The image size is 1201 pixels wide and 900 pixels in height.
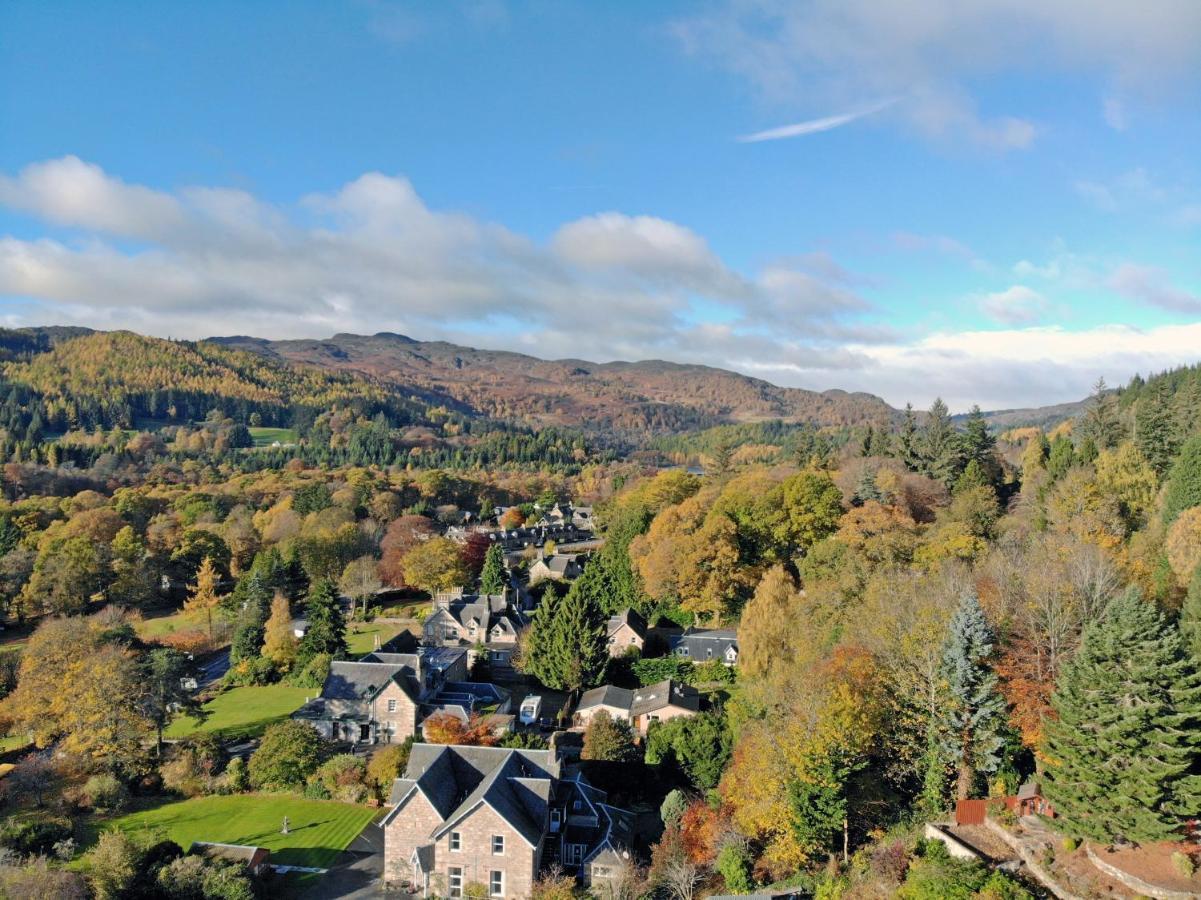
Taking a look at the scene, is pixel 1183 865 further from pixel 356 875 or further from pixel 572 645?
pixel 572 645

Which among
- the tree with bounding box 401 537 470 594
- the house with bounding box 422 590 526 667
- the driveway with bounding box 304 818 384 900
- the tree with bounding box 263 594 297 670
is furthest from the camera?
the tree with bounding box 401 537 470 594

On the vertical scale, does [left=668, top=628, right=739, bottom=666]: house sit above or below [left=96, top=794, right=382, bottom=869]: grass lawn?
above

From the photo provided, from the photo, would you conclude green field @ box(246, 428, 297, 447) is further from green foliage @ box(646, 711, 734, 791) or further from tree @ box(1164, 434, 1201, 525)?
tree @ box(1164, 434, 1201, 525)

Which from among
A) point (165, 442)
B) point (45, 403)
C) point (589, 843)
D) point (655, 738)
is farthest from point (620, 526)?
point (45, 403)

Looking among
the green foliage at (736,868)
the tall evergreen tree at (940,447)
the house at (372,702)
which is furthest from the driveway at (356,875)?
the tall evergreen tree at (940,447)

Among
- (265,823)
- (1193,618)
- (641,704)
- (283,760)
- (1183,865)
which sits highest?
(1193,618)

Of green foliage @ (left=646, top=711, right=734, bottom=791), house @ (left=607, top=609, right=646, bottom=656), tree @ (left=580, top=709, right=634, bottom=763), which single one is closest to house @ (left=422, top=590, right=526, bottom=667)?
house @ (left=607, top=609, right=646, bottom=656)

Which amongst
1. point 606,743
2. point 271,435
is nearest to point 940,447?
point 606,743
